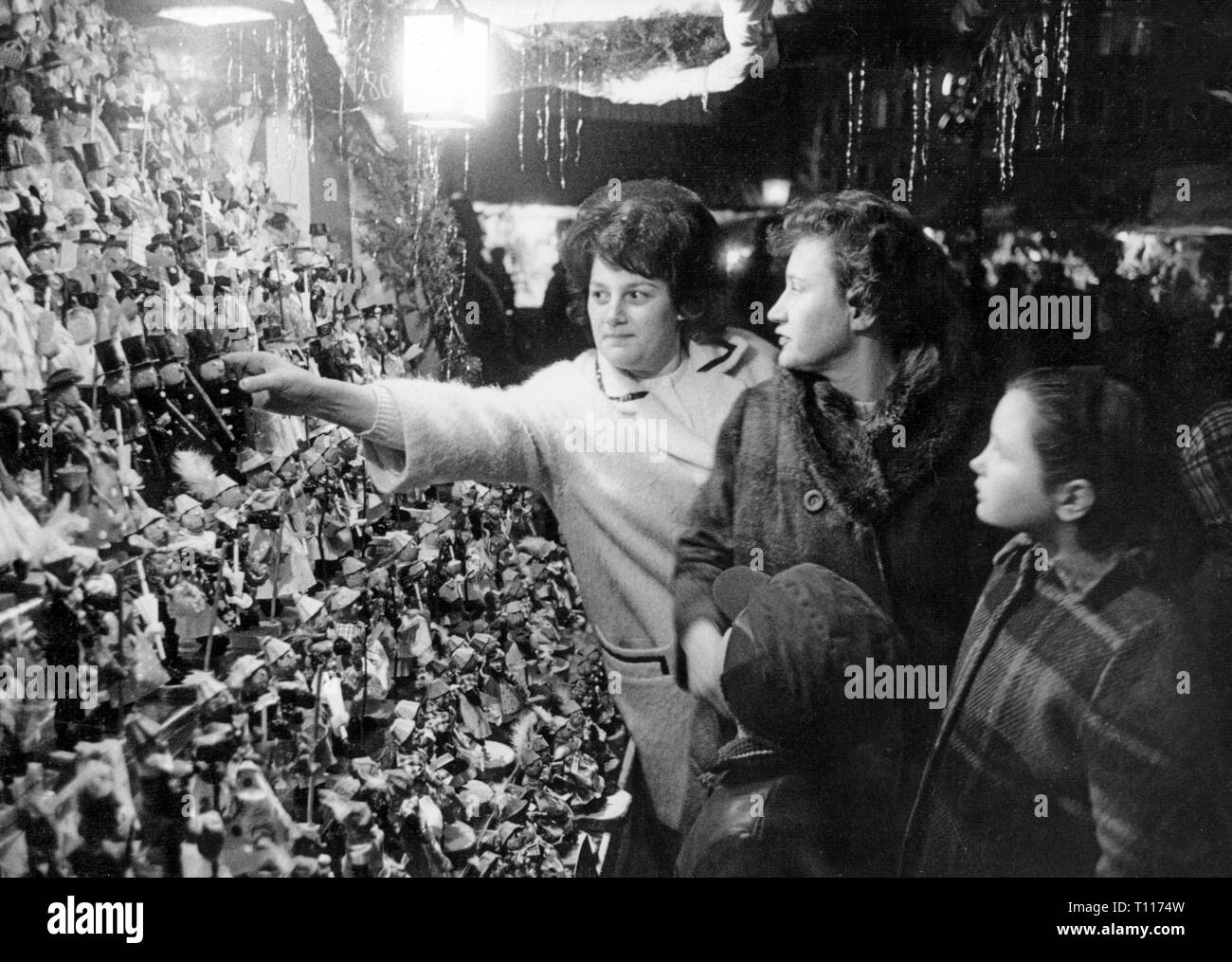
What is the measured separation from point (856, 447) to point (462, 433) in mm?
914

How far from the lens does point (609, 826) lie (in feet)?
9.91

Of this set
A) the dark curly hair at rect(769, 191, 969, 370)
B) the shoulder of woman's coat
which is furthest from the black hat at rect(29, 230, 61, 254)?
the dark curly hair at rect(769, 191, 969, 370)

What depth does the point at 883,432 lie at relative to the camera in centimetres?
296

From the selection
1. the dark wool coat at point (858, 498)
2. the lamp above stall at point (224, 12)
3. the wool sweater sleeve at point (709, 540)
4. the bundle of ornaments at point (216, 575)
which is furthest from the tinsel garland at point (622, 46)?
the wool sweater sleeve at point (709, 540)

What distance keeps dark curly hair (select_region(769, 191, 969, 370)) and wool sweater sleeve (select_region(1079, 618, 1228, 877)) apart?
0.83 metres

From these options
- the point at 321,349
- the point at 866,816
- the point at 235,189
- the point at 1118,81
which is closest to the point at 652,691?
the point at 866,816

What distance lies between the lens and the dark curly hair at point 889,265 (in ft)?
9.73

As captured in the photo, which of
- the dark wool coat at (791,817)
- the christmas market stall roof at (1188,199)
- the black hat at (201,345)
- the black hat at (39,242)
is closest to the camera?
the black hat at (39,242)

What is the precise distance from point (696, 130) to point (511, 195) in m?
0.46

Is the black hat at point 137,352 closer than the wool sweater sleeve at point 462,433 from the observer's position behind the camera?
Yes

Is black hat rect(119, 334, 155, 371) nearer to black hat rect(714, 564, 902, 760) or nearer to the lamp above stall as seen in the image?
the lamp above stall

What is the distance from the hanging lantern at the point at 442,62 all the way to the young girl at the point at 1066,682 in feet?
4.78

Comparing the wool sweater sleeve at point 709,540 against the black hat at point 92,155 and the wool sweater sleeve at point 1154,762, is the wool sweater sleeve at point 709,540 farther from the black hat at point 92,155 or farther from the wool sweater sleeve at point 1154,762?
the black hat at point 92,155
